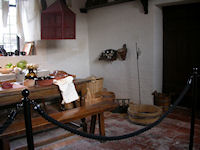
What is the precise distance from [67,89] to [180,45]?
114 inches

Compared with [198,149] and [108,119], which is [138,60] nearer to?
[108,119]

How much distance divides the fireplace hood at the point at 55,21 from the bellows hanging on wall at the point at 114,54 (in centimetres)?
119

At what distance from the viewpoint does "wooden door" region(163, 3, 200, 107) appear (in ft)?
16.6

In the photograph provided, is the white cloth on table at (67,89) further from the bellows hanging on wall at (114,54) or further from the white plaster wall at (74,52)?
the white plaster wall at (74,52)

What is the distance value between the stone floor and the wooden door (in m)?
1.06

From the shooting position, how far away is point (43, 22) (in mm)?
5340

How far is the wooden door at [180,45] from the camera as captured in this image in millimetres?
5066

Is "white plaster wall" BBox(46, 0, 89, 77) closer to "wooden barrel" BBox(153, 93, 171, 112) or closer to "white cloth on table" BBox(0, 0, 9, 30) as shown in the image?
"white cloth on table" BBox(0, 0, 9, 30)

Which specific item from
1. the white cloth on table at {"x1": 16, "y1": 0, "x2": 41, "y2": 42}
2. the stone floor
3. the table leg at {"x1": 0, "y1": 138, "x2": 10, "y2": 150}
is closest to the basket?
the stone floor

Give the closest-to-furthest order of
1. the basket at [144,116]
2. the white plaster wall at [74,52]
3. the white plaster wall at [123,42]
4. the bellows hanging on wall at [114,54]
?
the basket at [144,116], the white plaster wall at [123,42], the bellows hanging on wall at [114,54], the white plaster wall at [74,52]

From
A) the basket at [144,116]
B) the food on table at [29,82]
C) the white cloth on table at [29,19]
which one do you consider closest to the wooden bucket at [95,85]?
the basket at [144,116]

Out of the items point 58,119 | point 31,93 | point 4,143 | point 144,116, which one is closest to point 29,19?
point 31,93

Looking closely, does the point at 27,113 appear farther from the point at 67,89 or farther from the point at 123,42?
the point at 123,42

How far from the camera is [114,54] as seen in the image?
19.7ft
